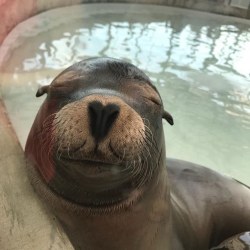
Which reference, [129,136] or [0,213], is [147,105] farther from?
[0,213]

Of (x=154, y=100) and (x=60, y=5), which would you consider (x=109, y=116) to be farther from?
(x=60, y=5)

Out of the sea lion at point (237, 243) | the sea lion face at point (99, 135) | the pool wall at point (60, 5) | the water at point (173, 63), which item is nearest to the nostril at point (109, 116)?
the sea lion face at point (99, 135)

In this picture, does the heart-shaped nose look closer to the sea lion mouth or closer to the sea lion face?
the sea lion face

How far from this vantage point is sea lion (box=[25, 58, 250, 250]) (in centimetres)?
168

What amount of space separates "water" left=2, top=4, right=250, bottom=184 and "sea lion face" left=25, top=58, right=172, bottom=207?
1.75m

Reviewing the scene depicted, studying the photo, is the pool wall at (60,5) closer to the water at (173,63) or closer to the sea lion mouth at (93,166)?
the water at (173,63)

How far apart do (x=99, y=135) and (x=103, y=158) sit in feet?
0.29

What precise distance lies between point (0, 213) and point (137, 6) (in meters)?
8.30

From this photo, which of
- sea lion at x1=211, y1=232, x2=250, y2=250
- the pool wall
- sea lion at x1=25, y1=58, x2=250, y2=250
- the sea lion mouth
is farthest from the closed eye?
the pool wall

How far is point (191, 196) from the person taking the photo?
275 cm

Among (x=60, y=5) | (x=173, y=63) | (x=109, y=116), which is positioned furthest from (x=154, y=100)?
(x=60, y=5)

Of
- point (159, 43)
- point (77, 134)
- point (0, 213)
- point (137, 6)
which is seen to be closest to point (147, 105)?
point (77, 134)

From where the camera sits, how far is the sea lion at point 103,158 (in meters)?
1.68

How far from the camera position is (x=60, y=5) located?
831 centimetres
